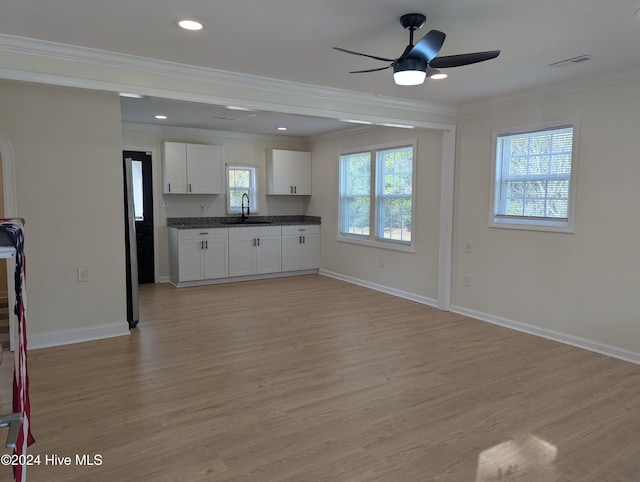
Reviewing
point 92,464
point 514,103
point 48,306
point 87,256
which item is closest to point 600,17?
point 514,103

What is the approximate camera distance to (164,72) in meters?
3.62

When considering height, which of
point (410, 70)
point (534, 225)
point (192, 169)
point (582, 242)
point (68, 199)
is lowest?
point (582, 242)

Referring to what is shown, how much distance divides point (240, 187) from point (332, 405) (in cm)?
536

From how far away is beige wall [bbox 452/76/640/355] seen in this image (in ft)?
12.4

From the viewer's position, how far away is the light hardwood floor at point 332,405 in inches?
90.7

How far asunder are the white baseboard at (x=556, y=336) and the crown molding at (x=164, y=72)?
98.7 inches

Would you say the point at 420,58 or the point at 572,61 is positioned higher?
the point at 572,61

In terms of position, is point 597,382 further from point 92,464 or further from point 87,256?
point 87,256

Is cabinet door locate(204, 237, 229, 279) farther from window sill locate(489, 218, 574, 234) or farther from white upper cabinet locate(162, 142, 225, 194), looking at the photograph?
window sill locate(489, 218, 574, 234)

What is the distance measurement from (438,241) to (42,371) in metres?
4.34

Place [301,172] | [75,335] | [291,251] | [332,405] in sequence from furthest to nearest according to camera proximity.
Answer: [301,172]
[291,251]
[75,335]
[332,405]

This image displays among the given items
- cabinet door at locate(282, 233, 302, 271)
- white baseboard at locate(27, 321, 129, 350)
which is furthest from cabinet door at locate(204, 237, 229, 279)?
white baseboard at locate(27, 321, 129, 350)

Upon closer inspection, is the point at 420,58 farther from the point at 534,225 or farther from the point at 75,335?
the point at 75,335

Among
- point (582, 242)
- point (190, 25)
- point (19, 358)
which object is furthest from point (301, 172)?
point (19, 358)
